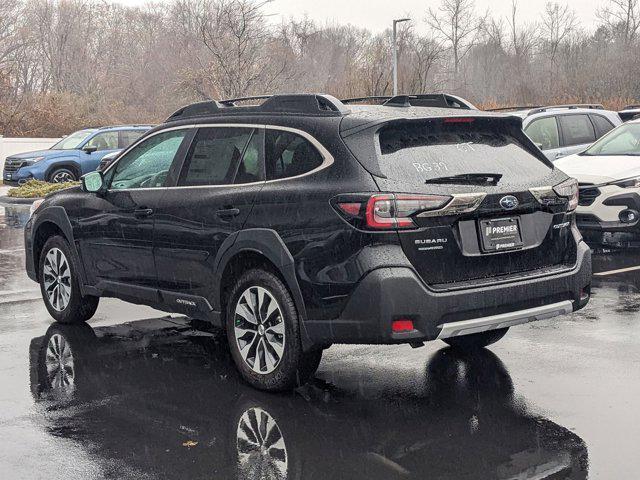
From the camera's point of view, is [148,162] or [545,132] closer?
[148,162]

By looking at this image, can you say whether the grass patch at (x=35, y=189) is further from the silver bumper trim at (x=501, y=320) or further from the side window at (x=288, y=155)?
the silver bumper trim at (x=501, y=320)

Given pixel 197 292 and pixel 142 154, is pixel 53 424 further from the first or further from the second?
pixel 142 154

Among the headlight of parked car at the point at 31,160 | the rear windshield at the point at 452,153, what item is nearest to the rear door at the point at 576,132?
the rear windshield at the point at 452,153

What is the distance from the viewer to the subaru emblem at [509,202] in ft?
18.6

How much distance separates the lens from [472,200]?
5543 millimetres

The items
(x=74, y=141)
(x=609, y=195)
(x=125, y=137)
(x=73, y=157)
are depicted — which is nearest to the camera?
(x=609, y=195)

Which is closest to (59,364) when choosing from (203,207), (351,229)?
(203,207)

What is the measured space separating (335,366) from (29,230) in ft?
11.4

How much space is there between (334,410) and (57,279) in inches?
142

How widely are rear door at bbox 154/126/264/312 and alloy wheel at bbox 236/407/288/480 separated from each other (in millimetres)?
1221

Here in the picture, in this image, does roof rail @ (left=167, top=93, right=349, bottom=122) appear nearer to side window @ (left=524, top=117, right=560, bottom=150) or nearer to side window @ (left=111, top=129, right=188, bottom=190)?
side window @ (left=111, top=129, right=188, bottom=190)

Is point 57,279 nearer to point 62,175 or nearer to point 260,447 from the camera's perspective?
point 260,447

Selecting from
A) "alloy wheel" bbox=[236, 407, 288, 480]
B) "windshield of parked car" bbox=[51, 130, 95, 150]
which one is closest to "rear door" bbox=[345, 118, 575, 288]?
"alloy wheel" bbox=[236, 407, 288, 480]

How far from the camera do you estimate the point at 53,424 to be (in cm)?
546
